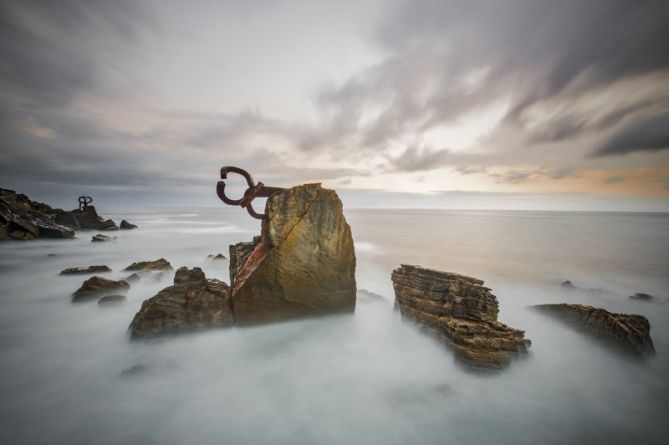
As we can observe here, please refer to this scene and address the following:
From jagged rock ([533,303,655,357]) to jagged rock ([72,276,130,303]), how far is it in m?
10.1

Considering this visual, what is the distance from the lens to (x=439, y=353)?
403 centimetres

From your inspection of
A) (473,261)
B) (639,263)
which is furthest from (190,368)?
(639,263)

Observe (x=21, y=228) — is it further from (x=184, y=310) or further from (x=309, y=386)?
(x=309, y=386)

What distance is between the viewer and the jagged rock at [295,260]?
454cm

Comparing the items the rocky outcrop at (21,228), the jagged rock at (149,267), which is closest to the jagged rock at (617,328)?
the jagged rock at (149,267)

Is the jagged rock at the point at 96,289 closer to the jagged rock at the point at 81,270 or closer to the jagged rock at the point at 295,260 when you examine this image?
the jagged rock at the point at 81,270

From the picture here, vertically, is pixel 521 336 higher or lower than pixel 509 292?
higher

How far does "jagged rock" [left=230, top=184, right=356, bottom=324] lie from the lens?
179 inches

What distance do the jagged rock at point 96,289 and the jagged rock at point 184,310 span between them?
2.79 meters

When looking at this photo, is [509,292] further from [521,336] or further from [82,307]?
[82,307]

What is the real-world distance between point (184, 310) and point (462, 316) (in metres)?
4.54

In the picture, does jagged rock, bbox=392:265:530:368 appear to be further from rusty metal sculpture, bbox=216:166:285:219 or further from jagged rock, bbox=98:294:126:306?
jagged rock, bbox=98:294:126:306

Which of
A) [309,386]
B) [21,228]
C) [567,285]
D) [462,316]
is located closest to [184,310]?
[309,386]

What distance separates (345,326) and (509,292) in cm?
641
